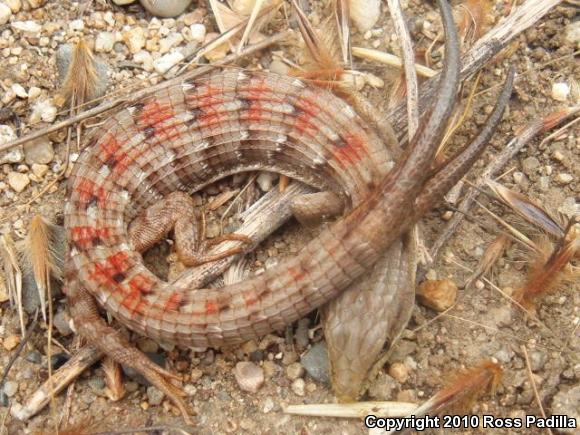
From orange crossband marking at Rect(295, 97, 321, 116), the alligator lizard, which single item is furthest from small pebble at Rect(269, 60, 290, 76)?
orange crossband marking at Rect(295, 97, 321, 116)

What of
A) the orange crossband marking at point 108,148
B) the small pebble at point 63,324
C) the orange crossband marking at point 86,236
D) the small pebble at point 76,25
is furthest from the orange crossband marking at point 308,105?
the small pebble at point 63,324

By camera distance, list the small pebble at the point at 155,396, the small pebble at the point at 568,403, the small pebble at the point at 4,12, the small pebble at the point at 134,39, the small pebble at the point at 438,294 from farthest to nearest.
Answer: the small pebble at the point at 134,39, the small pebble at the point at 4,12, the small pebble at the point at 155,396, the small pebble at the point at 438,294, the small pebble at the point at 568,403

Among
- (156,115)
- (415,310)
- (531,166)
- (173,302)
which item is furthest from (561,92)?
(173,302)

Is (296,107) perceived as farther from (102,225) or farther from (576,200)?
(576,200)

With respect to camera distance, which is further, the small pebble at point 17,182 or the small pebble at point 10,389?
the small pebble at point 17,182

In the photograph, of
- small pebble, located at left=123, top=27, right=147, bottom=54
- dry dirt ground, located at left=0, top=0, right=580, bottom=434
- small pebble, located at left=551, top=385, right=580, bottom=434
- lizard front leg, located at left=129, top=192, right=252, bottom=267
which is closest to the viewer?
small pebble, located at left=551, top=385, right=580, bottom=434

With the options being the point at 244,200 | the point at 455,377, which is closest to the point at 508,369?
the point at 455,377

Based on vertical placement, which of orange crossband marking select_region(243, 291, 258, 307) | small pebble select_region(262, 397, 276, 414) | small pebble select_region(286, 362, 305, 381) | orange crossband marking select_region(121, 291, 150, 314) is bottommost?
small pebble select_region(262, 397, 276, 414)

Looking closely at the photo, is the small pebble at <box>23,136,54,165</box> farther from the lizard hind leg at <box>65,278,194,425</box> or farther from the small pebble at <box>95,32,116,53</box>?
the lizard hind leg at <box>65,278,194,425</box>

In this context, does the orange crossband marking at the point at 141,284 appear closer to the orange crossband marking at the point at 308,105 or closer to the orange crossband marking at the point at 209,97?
the orange crossband marking at the point at 209,97
